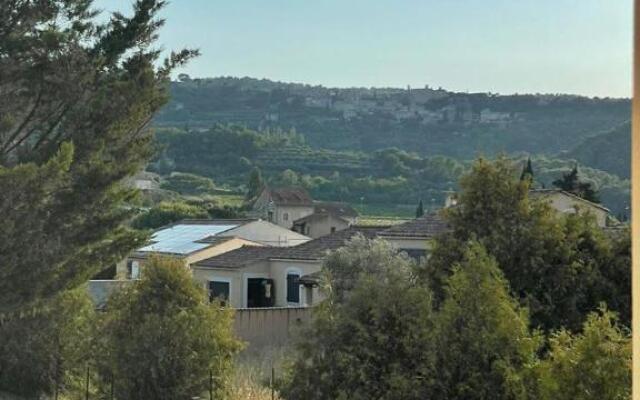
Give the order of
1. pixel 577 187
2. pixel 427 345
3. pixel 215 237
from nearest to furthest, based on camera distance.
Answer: pixel 427 345
pixel 577 187
pixel 215 237

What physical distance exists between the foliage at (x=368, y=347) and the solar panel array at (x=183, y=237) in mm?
26878

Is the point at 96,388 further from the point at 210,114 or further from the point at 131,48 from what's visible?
the point at 210,114

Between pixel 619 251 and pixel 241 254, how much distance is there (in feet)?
79.6

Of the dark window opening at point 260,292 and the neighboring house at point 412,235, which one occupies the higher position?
the neighboring house at point 412,235

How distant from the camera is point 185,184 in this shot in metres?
64.0

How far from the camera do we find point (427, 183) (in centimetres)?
5753

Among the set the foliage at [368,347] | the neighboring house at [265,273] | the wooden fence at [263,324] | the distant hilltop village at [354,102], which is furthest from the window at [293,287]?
the distant hilltop village at [354,102]

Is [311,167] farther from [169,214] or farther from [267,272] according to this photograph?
[267,272]

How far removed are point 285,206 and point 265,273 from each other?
21.2 metres

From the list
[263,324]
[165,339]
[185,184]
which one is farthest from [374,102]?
[165,339]

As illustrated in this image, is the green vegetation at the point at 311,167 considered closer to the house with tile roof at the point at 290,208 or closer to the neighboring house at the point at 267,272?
the house with tile roof at the point at 290,208

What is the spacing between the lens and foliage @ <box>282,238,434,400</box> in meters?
6.87

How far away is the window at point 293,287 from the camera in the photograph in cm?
3028

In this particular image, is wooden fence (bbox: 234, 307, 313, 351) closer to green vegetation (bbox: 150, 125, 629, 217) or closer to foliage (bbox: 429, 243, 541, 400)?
foliage (bbox: 429, 243, 541, 400)
